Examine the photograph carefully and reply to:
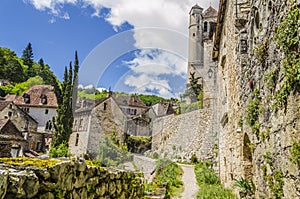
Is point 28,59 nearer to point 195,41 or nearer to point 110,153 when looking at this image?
point 195,41

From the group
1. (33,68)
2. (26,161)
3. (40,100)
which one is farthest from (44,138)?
(33,68)

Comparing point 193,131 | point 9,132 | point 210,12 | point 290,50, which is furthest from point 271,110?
point 210,12

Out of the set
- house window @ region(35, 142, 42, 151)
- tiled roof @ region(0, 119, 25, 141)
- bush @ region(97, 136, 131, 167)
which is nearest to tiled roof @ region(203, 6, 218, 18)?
house window @ region(35, 142, 42, 151)

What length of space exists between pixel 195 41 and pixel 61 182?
4796 cm

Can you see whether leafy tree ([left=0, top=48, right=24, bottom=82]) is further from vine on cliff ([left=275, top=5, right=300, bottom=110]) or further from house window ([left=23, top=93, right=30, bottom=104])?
vine on cliff ([left=275, top=5, right=300, bottom=110])

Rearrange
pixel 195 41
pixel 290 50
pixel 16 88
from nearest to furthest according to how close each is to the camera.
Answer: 1. pixel 290 50
2. pixel 195 41
3. pixel 16 88

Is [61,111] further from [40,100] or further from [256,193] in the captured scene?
[256,193]

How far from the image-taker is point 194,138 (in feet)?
76.8

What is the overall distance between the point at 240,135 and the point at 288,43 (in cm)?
380

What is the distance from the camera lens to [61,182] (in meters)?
2.64

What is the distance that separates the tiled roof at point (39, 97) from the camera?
43.8 m

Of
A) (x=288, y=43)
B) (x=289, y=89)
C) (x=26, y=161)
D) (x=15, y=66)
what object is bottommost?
(x=26, y=161)

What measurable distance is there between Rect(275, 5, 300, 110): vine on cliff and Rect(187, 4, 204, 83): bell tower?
38.4m

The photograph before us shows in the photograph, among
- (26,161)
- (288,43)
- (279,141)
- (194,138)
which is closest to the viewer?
(26,161)
